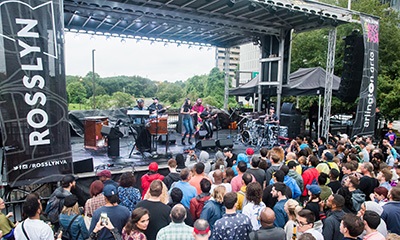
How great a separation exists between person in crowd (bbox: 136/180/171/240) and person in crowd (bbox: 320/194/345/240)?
151 centimetres

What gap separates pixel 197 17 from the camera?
8.95m

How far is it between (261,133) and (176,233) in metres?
7.55

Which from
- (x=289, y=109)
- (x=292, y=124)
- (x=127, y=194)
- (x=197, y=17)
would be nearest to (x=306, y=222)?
(x=127, y=194)

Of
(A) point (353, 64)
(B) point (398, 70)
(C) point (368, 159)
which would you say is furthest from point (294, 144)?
(B) point (398, 70)

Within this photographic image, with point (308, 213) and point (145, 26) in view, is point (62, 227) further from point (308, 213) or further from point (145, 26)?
point (145, 26)

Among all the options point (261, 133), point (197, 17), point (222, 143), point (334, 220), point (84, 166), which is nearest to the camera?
point (334, 220)

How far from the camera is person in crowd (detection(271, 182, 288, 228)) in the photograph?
3006 mm

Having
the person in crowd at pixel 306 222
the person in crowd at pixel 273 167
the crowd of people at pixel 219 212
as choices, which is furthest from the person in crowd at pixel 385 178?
the person in crowd at pixel 306 222

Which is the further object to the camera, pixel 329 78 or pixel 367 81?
pixel 329 78

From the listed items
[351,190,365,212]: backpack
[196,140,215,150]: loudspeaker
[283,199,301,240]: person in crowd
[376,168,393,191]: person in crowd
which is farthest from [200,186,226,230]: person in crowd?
[196,140,215,150]: loudspeaker

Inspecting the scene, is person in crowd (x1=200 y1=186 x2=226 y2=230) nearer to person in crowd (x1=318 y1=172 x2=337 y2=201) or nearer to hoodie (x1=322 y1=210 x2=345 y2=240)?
hoodie (x1=322 y1=210 x2=345 y2=240)

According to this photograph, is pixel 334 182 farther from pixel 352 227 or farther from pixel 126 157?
pixel 126 157

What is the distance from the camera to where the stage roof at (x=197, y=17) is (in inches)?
311

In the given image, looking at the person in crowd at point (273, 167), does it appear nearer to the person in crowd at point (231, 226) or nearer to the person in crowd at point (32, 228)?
the person in crowd at point (231, 226)
